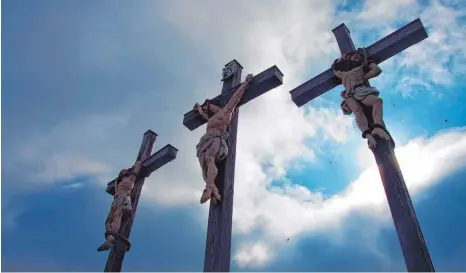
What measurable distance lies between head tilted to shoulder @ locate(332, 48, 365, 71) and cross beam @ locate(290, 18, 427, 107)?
120 mm

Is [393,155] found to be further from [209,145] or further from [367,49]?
[209,145]

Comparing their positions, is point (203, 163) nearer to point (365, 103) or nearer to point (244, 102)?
point (244, 102)

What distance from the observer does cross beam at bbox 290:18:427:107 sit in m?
4.98

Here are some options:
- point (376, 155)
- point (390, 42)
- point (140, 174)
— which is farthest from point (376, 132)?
point (140, 174)

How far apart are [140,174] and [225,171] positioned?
3107 mm

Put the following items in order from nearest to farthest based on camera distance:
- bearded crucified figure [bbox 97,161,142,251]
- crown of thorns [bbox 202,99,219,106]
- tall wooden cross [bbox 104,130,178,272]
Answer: crown of thorns [bbox 202,99,219,106] → tall wooden cross [bbox 104,130,178,272] → bearded crucified figure [bbox 97,161,142,251]

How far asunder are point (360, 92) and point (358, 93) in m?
0.02

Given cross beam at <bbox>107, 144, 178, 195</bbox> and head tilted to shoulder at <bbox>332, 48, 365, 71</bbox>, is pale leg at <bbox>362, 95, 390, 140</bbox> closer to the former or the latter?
head tilted to shoulder at <bbox>332, 48, 365, 71</bbox>

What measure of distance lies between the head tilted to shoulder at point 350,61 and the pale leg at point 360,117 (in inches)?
22.3

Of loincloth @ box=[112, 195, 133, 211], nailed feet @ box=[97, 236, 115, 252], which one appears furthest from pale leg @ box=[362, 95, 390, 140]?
loincloth @ box=[112, 195, 133, 211]

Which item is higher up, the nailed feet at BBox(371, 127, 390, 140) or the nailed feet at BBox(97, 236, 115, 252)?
the nailed feet at BBox(371, 127, 390, 140)

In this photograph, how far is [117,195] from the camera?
7.08m

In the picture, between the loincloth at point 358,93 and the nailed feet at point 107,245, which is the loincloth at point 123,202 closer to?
the nailed feet at point 107,245

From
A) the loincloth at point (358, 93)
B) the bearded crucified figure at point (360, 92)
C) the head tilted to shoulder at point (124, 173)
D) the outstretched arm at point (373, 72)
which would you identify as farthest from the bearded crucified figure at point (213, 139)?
the head tilted to shoulder at point (124, 173)
